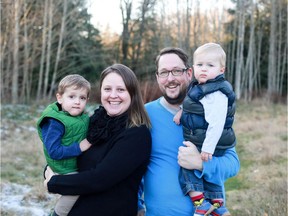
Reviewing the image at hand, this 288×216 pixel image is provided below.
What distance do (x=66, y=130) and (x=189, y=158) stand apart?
884 millimetres

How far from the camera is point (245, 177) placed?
7836mm

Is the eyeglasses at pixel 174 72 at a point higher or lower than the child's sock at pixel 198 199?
higher

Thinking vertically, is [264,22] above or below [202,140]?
above

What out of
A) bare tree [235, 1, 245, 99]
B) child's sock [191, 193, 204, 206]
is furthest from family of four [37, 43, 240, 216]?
bare tree [235, 1, 245, 99]

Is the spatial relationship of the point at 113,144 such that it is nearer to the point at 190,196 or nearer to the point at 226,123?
the point at 190,196

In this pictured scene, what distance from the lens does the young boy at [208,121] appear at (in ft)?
8.22

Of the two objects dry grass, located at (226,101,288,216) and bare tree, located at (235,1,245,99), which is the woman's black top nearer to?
dry grass, located at (226,101,288,216)

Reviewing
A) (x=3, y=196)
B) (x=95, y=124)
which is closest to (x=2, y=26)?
(x=3, y=196)

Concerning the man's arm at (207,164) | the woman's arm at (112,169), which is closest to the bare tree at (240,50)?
the man's arm at (207,164)

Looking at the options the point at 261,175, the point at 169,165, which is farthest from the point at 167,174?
the point at 261,175

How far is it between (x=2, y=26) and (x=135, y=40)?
1315cm

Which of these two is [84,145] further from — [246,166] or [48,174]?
[246,166]

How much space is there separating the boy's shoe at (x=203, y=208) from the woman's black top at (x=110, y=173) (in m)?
0.40

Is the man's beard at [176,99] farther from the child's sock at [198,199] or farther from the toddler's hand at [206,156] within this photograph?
the child's sock at [198,199]
